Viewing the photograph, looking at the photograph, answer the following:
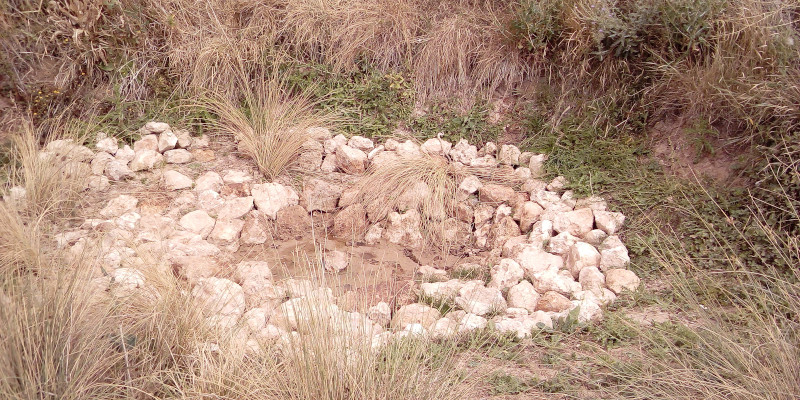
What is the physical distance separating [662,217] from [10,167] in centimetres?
410

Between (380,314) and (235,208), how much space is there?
4.87 ft

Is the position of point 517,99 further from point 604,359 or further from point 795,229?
point 604,359

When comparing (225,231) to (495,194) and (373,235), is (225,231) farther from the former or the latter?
(495,194)

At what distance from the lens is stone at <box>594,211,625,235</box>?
4.12 m

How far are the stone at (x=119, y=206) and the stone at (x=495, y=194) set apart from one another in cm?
224

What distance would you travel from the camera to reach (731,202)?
3.90 m

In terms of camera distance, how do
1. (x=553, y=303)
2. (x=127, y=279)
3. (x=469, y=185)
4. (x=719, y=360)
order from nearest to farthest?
(x=719, y=360) < (x=127, y=279) < (x=553, y=303) < (x=469, y=185)

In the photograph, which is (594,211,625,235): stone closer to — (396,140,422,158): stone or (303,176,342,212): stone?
(396,140,422,158): stone

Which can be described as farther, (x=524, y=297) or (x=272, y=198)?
(x=272, y=198)

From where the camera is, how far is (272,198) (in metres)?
4.61

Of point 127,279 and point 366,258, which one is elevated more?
point 127,279

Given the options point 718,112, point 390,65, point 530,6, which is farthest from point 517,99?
point 718,112

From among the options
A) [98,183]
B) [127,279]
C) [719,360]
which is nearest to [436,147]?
[98,183]

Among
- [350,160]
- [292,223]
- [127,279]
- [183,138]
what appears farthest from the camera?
[183,138]
